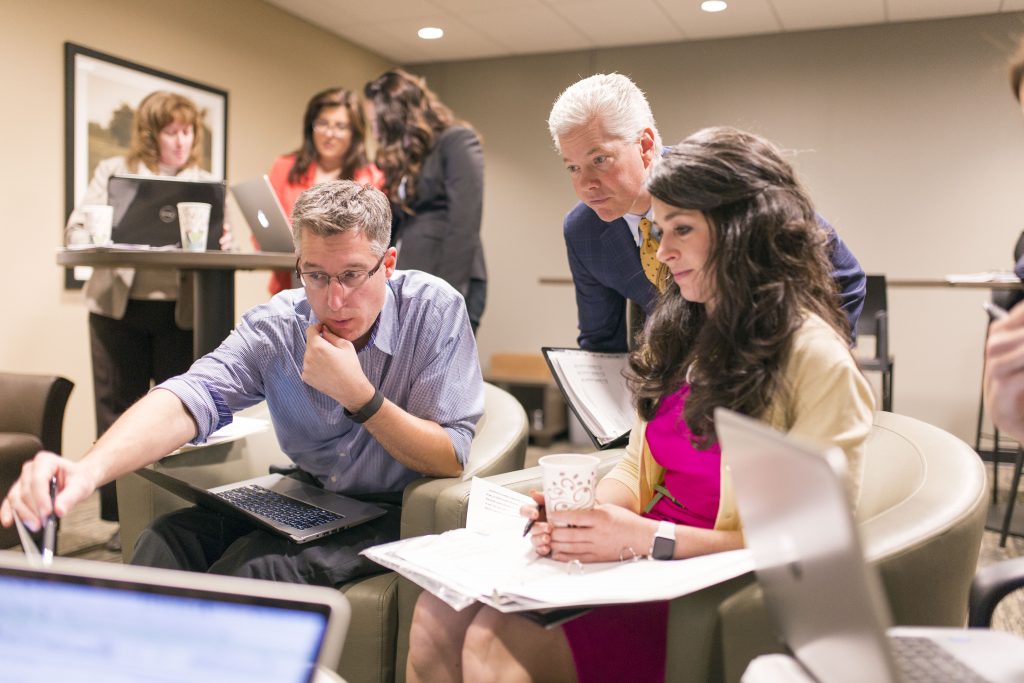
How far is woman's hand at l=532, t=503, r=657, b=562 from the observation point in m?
1.17

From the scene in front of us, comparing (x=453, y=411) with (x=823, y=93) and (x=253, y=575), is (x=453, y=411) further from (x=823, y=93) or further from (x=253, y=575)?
(x=823, y=93)

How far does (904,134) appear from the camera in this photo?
17.5 feet

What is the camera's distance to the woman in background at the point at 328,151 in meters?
3.08

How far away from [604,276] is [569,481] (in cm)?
99

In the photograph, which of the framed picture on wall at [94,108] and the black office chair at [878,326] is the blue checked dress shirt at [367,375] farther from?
the black office chair at [878,326]

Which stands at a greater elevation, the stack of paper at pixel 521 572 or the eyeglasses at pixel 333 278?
the eyeglasses at pixel 333 278

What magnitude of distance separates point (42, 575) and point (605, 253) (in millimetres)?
1547

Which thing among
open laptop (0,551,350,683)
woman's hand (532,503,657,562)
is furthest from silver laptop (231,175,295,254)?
open laptop (0,551,350,683)

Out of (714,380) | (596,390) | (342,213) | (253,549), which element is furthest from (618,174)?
(253,549)

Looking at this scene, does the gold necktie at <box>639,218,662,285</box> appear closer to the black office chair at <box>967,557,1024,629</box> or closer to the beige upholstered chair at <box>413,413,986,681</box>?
the beige upholstered chair at <box>413,413,986,681</box>

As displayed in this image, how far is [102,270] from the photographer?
2912 mm

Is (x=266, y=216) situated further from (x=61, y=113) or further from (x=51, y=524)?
(x=61, y=113)

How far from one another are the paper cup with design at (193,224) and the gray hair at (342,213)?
0.84 m

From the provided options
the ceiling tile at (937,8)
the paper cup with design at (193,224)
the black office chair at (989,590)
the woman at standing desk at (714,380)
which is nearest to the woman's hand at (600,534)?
the woman at standing desk at (714,380)
